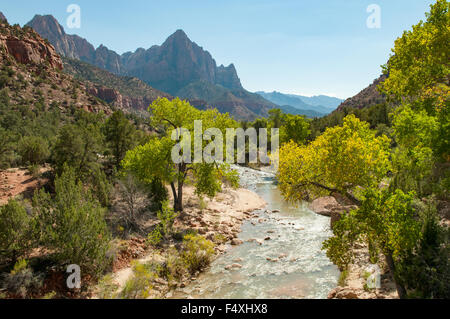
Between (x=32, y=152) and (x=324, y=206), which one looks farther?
(x=32, y=152)

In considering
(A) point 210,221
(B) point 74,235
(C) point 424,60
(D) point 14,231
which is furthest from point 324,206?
(D) point 14,231

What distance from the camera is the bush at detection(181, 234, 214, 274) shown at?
47.0 feet

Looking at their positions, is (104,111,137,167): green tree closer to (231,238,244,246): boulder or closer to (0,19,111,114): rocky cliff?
(231,238,244,246): boulder

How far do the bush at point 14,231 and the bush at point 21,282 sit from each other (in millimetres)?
967

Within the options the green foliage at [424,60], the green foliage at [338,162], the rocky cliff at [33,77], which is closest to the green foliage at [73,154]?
the green foliage at [338,162]

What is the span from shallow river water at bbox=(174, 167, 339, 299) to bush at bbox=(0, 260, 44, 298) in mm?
5778

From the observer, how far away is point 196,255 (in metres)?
14.8

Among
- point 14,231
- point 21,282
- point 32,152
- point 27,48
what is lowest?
point 21,282

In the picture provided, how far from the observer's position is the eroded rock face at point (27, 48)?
65375 mm

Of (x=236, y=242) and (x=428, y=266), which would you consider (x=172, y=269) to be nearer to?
(x=236, y=242)

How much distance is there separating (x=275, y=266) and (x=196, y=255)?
464 cm

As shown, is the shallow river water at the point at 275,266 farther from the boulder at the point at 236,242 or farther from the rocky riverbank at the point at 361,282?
the rocky riverbank at the point at 361,282

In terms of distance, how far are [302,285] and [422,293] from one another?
5.32m

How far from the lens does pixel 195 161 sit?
63.9ft
